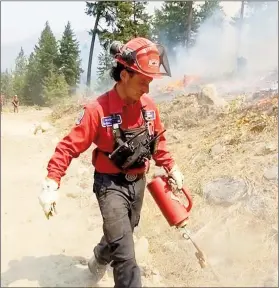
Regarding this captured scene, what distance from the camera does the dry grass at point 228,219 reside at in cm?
385

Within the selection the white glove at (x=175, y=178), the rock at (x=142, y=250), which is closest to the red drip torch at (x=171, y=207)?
the white glove at (x=175, y=178)

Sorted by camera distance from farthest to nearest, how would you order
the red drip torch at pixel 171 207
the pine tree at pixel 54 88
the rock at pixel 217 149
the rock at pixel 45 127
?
the pine tree at pixel 54 88 → the rock at pixel 45 127 → the rock at pixel 217 149 → the red drip torch at pixel 171 207

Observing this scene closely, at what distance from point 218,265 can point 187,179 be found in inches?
85.5

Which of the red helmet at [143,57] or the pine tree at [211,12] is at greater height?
the pine tree at [211,12]

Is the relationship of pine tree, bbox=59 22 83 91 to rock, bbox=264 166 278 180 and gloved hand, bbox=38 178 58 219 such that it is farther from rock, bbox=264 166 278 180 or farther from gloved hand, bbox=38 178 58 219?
gloved hand, bbox=38 178 58 219

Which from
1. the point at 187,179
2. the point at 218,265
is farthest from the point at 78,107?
the point at 218,265

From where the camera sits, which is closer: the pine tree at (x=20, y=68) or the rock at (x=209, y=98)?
the rock at (x=209, y=98)

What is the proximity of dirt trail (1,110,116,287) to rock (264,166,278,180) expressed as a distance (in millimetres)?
2059

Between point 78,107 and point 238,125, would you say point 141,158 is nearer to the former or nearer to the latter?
point 238,125

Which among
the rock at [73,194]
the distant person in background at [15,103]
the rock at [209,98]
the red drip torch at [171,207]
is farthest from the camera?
the distant person in background at [15,103]

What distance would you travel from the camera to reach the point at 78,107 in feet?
46.9

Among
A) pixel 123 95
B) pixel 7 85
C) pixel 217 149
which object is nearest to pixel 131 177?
pixel 123 95

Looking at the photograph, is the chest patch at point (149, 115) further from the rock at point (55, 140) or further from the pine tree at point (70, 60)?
the pine tree at point (70, 60)

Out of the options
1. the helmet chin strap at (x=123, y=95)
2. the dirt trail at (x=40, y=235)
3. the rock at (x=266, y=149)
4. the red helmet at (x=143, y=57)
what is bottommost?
the dirt trail at (x=40, y=235)
